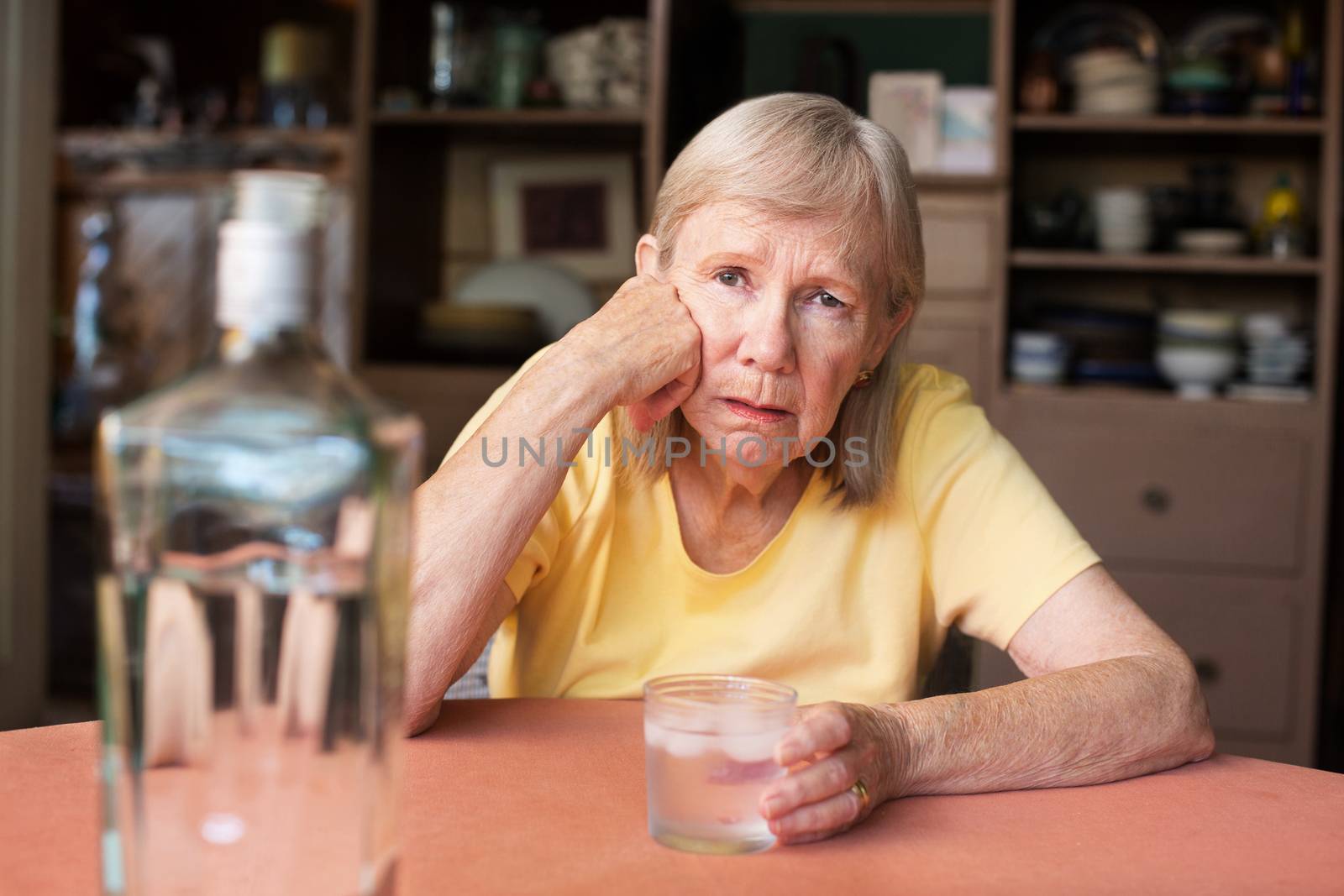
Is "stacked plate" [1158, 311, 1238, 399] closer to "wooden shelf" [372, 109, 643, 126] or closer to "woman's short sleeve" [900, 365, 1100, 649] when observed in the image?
"wooden shelf" [372, 109, 643, 126]

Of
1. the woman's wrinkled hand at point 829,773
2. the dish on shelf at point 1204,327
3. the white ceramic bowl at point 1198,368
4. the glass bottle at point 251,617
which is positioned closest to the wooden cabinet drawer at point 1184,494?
the white ceramic bowl at point 1198,368

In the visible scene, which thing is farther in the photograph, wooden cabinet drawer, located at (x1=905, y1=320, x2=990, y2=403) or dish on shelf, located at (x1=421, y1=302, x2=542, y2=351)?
dish on shelf, located at (x1=421, y1=302, x2=542, y2=351)

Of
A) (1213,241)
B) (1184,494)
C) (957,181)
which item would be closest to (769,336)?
(957,181)

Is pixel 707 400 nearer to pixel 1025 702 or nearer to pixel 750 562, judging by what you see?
pixel 750 562

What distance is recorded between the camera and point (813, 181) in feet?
4.10

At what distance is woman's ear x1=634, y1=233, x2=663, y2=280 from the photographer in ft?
4.56

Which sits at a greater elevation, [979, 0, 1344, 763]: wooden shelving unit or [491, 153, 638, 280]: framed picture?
[491, 153, 638, 280]: framed picture

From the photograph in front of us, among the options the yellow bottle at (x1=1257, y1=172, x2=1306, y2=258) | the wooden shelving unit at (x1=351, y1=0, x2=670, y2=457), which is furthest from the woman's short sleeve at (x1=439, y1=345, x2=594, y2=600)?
the yellow bottle at (x1=1257, y1=172, x2=1306, y2=258)

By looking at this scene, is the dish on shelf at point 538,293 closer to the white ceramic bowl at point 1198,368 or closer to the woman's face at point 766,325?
the white ceramic bowl at point 1198,368

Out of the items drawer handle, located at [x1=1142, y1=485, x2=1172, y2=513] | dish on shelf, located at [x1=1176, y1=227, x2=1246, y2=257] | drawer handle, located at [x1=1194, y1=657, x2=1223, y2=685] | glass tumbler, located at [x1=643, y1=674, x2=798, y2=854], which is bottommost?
drawer handle, located at [x1=1194, y1=657, x2=1223, y2=685]

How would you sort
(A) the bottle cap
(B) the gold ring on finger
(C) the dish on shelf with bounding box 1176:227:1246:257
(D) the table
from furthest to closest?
(C) the dish on shelf with bounding box 1176:227:1246:257, (B) the gold ring on finger, (D) the table, (A) the bottle cap

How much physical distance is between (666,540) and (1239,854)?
2.22ft

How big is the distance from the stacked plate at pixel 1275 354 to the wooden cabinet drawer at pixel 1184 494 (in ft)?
0.50

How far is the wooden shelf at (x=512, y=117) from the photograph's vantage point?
126 inches
